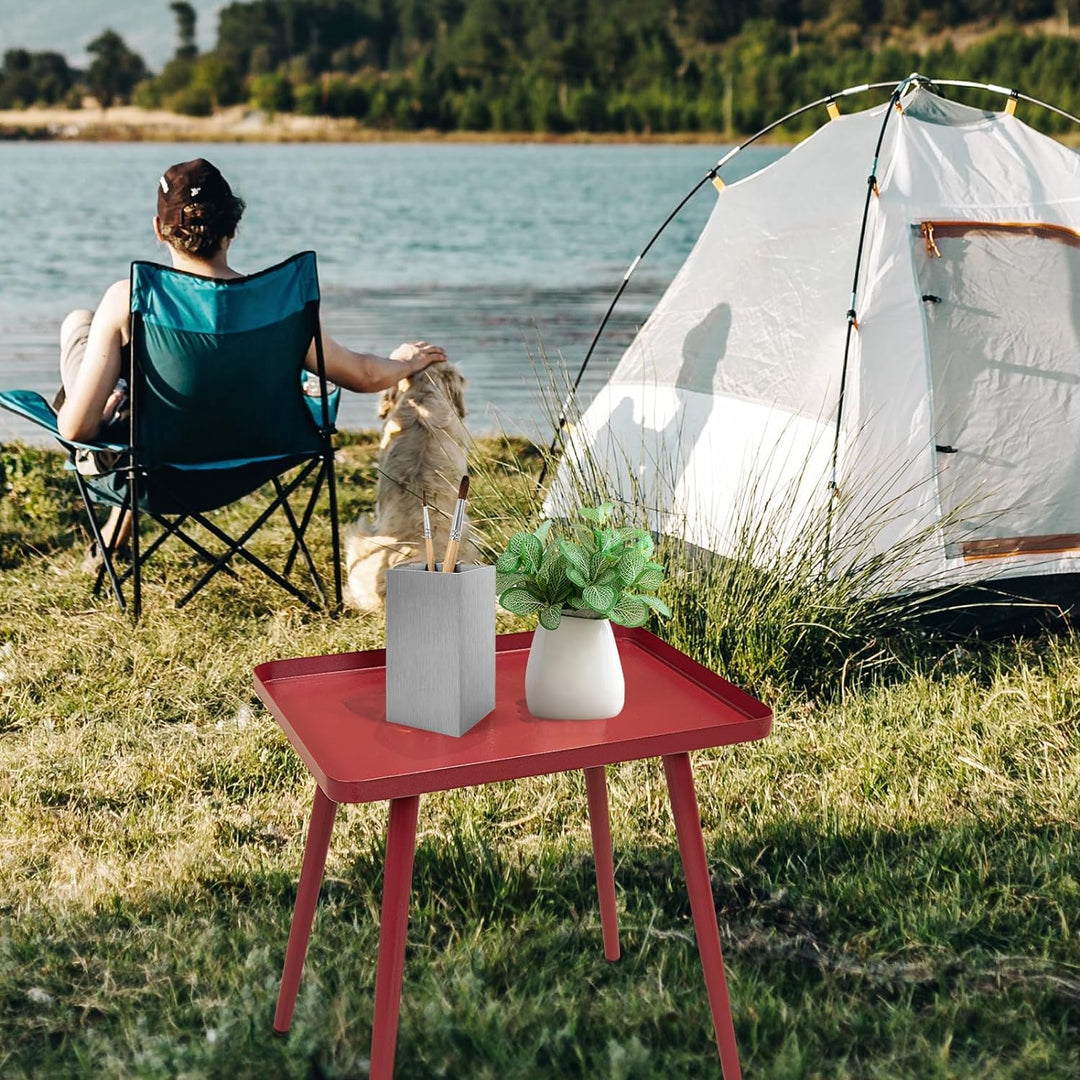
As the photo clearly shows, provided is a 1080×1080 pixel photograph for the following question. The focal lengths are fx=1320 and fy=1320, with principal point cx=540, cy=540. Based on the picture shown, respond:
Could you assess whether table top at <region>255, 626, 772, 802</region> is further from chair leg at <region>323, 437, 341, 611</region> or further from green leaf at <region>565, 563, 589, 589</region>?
chair leg at <region>323, 437, 341, 611</region>

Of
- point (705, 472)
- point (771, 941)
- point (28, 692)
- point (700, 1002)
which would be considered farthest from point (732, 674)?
point (28, 692)

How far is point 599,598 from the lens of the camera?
5.98 ft

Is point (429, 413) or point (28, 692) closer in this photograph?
point (28, 692)

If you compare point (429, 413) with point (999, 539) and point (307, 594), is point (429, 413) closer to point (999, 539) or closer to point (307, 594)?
point (307, 594)

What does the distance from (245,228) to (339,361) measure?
78.0 ft

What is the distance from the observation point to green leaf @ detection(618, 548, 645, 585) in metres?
1.86

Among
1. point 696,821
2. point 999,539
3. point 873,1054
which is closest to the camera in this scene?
point 696,821

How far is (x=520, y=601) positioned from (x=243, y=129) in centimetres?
5880

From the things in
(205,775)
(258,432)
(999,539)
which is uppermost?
(258,432)

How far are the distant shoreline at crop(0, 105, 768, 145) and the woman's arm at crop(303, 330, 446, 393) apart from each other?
51008mm

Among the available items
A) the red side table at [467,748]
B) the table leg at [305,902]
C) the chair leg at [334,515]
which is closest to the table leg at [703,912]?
the red side table at [467,748]

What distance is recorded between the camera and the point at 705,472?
154 inches

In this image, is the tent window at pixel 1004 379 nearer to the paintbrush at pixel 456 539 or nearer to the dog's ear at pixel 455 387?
the dog's ear at pixel 455 387

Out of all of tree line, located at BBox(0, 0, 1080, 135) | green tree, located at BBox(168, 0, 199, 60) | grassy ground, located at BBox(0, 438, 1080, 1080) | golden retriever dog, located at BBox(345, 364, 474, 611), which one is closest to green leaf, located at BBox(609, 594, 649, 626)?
grassy ground, located at BBox(0, 438, 1080, 1080)
